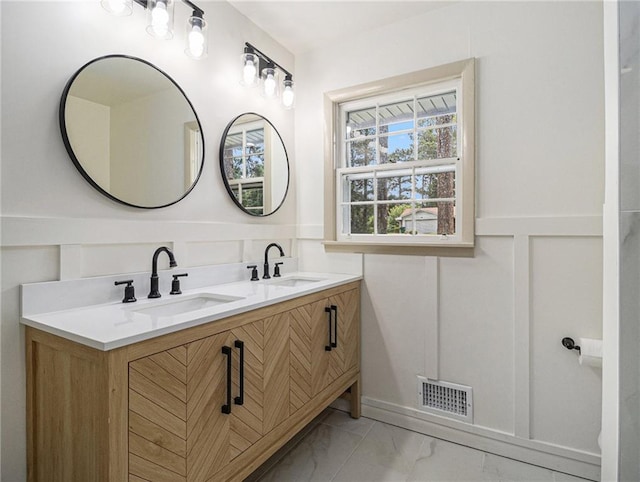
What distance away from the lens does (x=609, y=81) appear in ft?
2.75

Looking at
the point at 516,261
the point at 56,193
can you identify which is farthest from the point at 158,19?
the point at 516,261

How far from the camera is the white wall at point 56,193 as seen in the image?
1.17 meters

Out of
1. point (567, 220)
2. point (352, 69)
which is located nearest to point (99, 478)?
point (567, 220)

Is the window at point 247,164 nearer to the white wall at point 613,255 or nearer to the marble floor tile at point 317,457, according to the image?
the marble floor tile at point 317,457

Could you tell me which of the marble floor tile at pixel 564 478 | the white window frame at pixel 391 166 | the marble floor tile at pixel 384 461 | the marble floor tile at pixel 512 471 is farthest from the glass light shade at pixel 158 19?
the marble floor tile at pixel 564 478

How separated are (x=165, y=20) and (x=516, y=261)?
83.1 inches

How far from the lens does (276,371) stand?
4.93ft

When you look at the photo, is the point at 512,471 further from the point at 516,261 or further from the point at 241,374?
the point at 241,374

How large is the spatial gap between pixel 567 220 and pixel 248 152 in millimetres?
1834

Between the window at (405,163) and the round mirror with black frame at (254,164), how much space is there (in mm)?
370

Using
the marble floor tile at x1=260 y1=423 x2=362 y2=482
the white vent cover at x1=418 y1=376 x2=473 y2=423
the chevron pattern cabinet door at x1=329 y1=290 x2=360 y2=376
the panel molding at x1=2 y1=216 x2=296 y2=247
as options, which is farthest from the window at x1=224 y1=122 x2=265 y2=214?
the white vent cover at x1=418 y1=376 x2=473 y2=423

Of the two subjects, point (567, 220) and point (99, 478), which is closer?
point (99, 478)

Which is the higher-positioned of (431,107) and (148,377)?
(431,107)

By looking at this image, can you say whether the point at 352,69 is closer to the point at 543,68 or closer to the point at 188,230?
the point at 543,68
